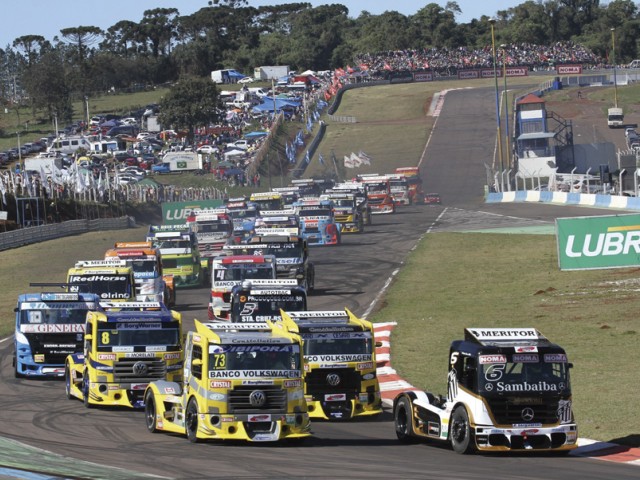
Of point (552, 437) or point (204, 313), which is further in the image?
point (204, 313)

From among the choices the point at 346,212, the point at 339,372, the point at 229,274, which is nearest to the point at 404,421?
the point at 339,372

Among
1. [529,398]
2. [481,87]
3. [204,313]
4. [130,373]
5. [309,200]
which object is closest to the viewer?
[529,398]

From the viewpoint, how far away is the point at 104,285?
37312 millimetres

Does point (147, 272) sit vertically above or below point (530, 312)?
above

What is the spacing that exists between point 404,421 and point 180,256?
30479 millimetres

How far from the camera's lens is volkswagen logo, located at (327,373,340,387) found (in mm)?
23281

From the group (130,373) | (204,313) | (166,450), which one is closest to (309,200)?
(204,313)

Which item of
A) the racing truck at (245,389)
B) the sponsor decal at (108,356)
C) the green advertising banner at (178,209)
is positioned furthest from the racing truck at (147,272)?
the green advertising banner at (178,209)

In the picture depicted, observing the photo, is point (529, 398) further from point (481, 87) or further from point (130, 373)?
point (481, 87)

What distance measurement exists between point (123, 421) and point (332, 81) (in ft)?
511

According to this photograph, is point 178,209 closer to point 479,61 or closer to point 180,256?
point 180,256

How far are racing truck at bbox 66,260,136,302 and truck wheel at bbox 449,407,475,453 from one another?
19.2m

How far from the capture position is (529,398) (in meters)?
19.0

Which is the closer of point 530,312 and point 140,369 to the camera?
point 140,369
